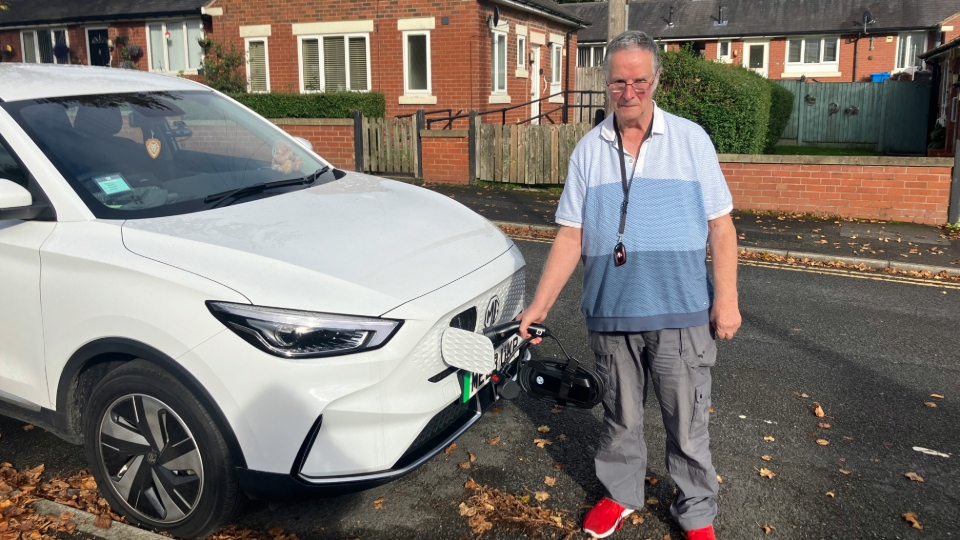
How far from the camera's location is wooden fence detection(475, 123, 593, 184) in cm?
1393

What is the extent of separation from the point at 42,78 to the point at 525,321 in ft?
8.93

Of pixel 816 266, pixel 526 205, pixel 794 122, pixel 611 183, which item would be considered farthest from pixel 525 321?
pixel 794 122

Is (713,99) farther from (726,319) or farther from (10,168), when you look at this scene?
(10,168)

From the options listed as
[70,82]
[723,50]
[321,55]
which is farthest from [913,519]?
[723,50]

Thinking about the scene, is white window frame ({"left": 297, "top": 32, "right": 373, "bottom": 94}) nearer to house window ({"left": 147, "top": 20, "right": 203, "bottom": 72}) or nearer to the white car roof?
house window ({"left": 147, "top": 20, "right": 203, "bottom": 72})

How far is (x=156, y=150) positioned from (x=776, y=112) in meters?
19.7

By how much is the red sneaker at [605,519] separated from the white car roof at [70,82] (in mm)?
3146

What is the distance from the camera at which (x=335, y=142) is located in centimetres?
1619

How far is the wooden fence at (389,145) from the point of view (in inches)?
597

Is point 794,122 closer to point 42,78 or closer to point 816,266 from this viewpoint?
point 816,266

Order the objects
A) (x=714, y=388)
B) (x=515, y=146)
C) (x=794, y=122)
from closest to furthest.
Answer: (x=714, y=388) < (x=515, y=146) < (x=794, y=122)

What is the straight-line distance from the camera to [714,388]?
5082 millimetres

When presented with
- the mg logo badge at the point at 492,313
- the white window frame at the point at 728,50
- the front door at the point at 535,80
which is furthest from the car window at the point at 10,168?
the white window frame at the point at 728,50

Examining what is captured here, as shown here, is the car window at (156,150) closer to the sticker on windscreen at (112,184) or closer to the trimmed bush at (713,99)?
the sticker on windscreen at (112,184)
